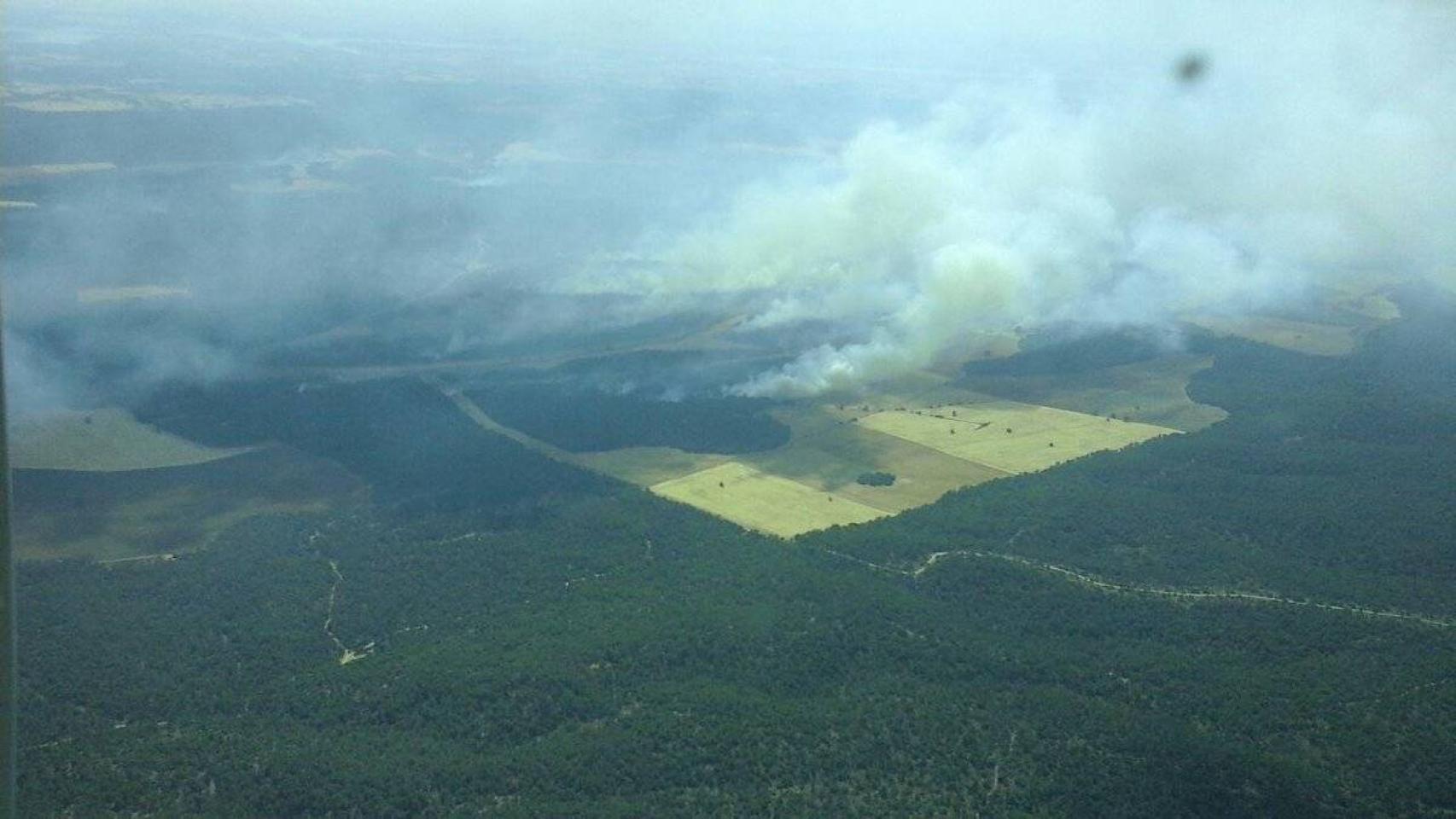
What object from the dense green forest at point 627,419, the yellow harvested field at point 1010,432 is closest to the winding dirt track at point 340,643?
the dense green forest at point 627,419

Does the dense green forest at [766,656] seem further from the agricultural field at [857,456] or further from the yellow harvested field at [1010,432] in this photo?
the yellow harvested field at [1010,432]

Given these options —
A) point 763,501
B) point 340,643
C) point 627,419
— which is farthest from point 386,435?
point 340,643

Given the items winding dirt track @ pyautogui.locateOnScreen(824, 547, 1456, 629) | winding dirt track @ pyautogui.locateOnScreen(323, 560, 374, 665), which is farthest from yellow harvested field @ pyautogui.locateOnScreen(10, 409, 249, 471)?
winding dirt track @ pyautogui.locateOnScreen(824, 547, 1456, 629)

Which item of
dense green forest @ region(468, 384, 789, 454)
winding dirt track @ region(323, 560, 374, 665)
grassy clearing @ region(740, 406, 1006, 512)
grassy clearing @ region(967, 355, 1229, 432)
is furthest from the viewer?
grassy clearing @ region(967, 355, 1229, 432)

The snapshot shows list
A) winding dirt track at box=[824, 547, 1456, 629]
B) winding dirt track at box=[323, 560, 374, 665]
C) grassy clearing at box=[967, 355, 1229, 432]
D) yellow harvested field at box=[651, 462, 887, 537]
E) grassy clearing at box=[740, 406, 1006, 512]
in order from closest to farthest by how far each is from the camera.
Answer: winding dirt track at box=[323, 560, 374, 665], winding dirt track at box=[824, 547, 1456, 629], yellow harvested field at box=[651, 462, 887, 537], grassy clearing at box=[740, 406, 1006, 512], grassy clearing at box=[967, 355, 1229, 432]

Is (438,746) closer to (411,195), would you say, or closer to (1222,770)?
(1222,770)

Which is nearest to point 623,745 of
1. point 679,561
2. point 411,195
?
point 679,561

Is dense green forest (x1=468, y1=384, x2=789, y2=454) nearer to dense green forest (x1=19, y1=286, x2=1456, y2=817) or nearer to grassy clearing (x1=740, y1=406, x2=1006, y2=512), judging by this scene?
grassy clearing (x1=740, y1=406, x2=1006, y2=512)
